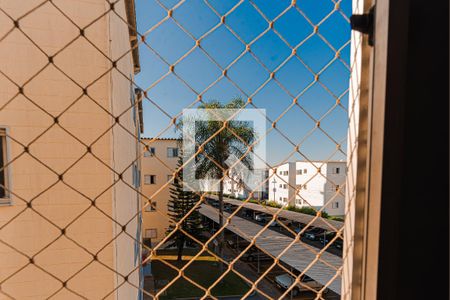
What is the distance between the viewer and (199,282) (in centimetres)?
767

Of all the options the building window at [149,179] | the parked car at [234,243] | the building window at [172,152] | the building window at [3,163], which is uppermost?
the building window at [3,163]

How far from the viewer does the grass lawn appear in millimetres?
7266

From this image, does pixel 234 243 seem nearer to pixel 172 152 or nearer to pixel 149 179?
pixel 149 179

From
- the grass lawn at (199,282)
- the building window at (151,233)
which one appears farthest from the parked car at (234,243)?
the building window at (151,233)

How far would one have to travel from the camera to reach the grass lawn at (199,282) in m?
7.27

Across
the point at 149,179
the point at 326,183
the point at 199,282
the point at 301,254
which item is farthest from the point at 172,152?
the point at 326,183

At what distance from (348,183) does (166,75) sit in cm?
43

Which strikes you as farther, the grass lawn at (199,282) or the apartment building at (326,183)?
the grass lawn at (199,282)

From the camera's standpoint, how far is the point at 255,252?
965cm

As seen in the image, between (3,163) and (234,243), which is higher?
(3,163)

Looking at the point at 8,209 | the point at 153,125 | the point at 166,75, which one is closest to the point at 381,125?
the point at 166,75

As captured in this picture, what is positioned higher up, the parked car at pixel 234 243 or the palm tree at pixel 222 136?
the palm tree at pixel 222 136

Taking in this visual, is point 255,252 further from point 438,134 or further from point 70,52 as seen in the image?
point 438,134

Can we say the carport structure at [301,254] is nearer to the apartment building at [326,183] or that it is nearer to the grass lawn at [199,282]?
the apartment building at [326,183]
